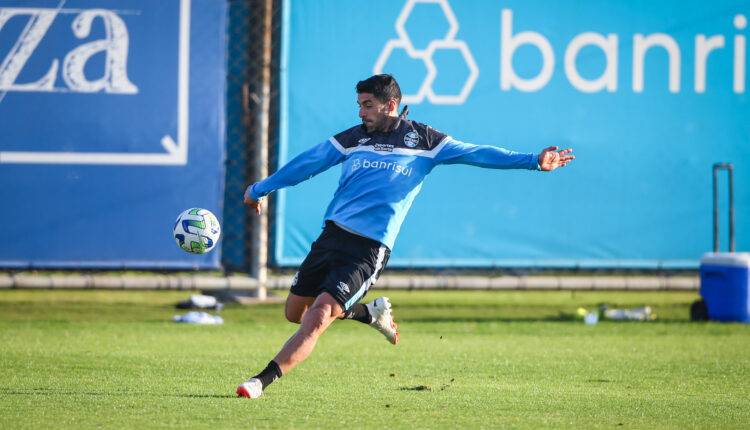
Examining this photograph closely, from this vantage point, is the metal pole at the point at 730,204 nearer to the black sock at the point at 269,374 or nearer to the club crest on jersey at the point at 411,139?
the club crest on jersey at the point at 411,139

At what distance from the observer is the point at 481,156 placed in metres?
7.99

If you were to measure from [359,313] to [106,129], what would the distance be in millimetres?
5680

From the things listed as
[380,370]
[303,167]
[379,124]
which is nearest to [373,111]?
[379,124]

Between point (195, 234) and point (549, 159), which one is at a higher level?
point (549, 159)

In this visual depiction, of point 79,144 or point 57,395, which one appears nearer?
point 57,395

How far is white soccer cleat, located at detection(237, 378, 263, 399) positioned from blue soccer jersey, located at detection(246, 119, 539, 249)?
1.15 metres

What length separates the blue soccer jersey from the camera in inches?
309

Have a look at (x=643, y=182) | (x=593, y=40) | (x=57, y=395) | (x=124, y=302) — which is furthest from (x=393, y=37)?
(x=57, y=395)

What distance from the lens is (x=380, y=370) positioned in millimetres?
9070

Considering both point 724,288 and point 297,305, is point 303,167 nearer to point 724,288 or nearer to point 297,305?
point 297,305

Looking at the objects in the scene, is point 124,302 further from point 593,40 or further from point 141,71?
point 593,40

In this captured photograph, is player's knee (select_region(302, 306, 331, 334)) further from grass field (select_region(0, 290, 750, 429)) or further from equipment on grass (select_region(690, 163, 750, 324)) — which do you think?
equipment on grass (select_region(690, 163, 750, 324))

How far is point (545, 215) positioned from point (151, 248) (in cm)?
425

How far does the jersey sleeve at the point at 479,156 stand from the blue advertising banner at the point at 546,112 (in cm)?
566
